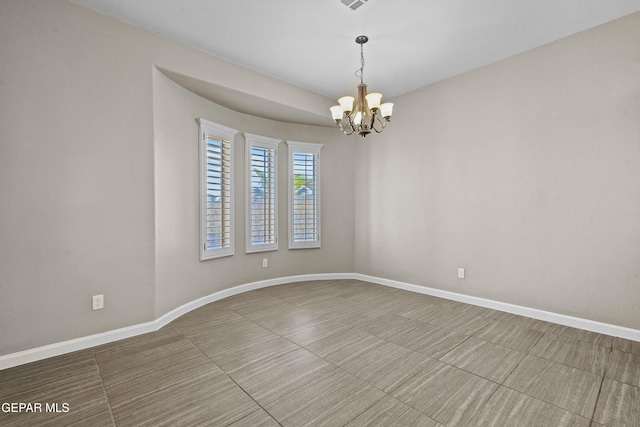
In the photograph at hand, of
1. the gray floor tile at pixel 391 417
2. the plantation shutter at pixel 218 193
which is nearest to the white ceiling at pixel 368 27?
the plantation shutter at pixel 218 193

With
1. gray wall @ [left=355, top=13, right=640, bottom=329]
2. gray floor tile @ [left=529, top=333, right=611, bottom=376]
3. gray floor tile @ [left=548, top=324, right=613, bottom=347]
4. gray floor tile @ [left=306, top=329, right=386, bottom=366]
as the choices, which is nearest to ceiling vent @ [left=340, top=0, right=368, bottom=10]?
gray wall @ [left=355, top=13, right=640, bottom=329]

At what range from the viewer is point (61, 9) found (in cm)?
253

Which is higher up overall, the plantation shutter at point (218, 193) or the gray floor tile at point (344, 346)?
the plantation shutter at point (218, 193)

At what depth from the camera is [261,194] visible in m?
4.66

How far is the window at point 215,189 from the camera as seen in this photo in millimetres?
3883

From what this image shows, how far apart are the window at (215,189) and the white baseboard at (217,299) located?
2.18ft

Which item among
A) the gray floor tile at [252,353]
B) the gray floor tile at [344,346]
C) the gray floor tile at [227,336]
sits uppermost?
the gray floor tile at [227,336]

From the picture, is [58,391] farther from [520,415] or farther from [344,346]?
[520,415]

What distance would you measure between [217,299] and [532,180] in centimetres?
416

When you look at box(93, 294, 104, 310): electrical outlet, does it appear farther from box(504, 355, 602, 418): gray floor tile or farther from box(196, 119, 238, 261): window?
box(504, 355, 602, 418): gray floor tile

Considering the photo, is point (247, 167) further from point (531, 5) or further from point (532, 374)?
point (532, 374)

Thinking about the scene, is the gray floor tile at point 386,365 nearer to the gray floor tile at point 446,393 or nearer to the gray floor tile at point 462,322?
the gray floor tile at point 446,393

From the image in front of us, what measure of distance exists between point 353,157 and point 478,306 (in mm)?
3043

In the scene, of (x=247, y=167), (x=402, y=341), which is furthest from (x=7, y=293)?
(x=402, y=341)
